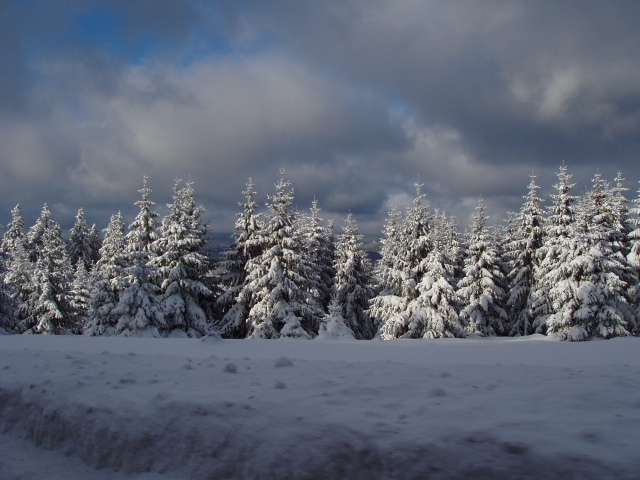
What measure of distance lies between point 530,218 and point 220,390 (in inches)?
1103

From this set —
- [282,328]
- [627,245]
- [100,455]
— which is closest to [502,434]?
[100,455]

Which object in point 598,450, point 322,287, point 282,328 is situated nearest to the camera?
point 598,450

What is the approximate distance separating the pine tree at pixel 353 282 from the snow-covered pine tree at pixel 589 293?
42.2ft

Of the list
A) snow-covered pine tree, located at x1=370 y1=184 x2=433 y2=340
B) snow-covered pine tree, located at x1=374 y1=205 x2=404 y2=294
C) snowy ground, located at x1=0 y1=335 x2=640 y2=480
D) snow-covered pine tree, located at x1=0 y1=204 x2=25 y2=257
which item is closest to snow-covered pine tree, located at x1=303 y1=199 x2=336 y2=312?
snow-covered pine tree, located at x1=374 y1=205 x2=404 y2=294

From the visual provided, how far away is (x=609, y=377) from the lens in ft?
14.9

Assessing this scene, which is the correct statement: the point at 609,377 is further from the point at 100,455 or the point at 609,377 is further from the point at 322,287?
the point at 322,287

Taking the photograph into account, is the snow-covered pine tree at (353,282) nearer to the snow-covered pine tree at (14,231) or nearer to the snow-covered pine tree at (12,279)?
the snow-covered pine tree at (12,279)

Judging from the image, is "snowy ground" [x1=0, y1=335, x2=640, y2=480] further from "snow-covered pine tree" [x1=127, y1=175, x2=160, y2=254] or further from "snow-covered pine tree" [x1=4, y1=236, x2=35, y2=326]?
"snow-covered pine tree" [x1=4, y1=236, x2=35, y2=326]

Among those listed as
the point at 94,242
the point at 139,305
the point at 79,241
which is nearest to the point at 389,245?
the point at 139,305

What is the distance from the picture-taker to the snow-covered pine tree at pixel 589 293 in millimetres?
18625

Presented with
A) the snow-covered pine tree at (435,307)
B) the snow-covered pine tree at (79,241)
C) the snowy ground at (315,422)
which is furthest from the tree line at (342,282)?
the snow-covered pine tree at (79,241)

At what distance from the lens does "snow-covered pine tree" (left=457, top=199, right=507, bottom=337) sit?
26.7m

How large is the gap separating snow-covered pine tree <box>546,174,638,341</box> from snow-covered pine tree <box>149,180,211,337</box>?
19737mm

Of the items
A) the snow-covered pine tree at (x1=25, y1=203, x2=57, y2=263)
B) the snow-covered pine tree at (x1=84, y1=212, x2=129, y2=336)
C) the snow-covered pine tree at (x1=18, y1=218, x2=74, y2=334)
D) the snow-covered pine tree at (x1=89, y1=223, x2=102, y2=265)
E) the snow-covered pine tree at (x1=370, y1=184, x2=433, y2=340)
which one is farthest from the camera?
the snow-covered pine tree at (x1=89, y1=223, x2=102, y2=265)
